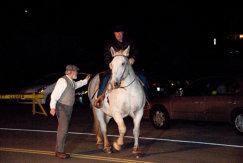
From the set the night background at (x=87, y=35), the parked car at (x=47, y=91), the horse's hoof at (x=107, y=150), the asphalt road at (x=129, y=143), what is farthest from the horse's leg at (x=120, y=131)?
the night background at (x=87, y=35)

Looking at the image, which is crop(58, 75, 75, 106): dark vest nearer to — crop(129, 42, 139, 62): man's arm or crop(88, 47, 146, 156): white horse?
crop(88, 47, 146, 156): white horse

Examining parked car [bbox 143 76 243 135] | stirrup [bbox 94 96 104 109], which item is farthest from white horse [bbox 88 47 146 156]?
parked car [bbox 143 76 243 135]

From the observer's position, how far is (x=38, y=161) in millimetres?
8398

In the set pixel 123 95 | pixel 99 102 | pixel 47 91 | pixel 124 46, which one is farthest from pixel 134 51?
pixel 47 91

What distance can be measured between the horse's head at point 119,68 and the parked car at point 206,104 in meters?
4.41

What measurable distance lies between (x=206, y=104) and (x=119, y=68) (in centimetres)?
492

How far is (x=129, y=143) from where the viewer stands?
10.7m

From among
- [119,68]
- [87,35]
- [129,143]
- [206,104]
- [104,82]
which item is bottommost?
[129,143]

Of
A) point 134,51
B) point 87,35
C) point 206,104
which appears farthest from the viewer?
point 87,35

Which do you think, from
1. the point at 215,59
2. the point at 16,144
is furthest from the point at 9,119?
the point at 215,59

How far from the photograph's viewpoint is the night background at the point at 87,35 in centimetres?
3497

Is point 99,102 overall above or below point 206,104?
above

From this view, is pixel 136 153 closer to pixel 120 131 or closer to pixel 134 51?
pixel 120 131

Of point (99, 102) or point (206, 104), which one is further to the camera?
point (206, 104)
